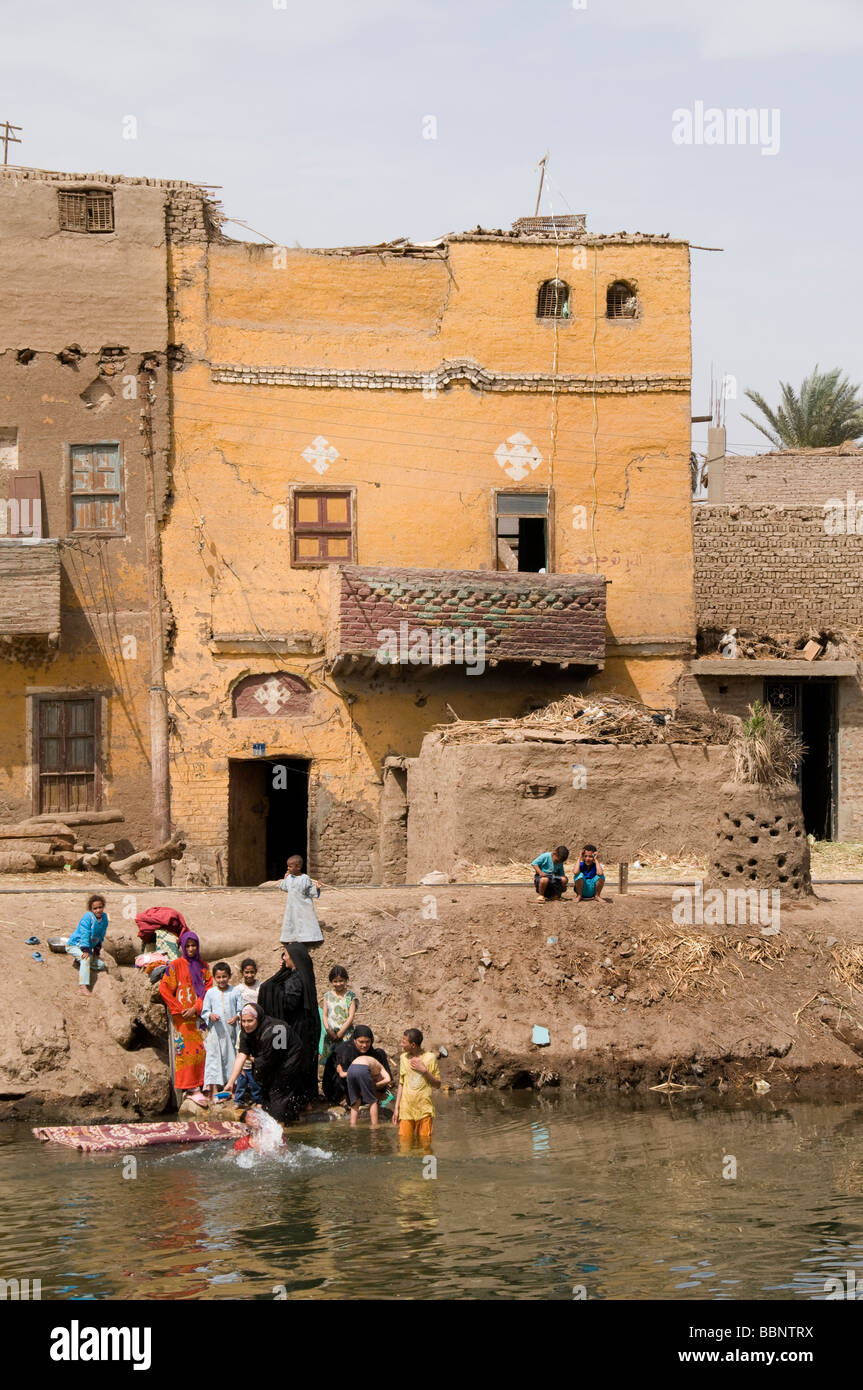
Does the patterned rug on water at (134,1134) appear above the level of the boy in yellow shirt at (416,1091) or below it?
below

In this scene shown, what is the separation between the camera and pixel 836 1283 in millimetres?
10391

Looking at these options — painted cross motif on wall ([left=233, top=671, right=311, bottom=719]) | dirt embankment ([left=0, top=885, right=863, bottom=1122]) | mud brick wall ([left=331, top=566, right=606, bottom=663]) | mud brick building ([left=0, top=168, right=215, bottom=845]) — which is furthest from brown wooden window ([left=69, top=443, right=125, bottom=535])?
dirt embankment ([left=0, top=885, right=863, bottom=1122])

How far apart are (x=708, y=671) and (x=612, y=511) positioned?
9.85ft

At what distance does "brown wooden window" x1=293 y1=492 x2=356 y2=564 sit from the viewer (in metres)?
26.0

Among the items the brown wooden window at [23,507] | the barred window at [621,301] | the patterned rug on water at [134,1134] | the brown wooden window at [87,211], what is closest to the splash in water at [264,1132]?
the patterned rug on water at [134,1134]

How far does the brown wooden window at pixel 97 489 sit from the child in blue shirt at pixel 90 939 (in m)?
9.87

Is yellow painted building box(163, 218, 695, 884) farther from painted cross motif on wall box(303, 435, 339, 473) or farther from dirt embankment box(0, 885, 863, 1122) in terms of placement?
dirt embankment box(0, 885, 863, 1122)

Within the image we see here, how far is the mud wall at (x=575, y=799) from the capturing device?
67.4 ft

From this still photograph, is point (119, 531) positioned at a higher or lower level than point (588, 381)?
lower

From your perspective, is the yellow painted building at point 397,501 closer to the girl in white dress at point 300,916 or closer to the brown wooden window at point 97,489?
the brown wooden window at point 97,489

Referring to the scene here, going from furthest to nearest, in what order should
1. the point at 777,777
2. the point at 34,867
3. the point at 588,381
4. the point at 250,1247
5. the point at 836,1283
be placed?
the point at 588,381 → the point at 34,867 → the point at 777,777 → the point at 250,1247 → the point at 836,1283

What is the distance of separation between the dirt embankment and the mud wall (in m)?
1.68

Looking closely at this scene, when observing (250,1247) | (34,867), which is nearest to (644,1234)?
(250,1247)

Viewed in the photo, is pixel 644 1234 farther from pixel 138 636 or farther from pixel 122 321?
pixel 122 321
